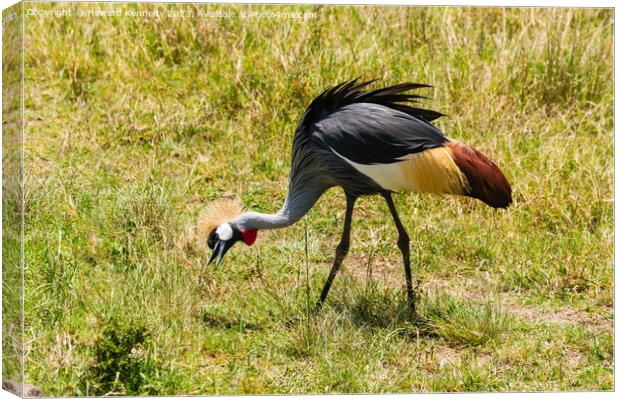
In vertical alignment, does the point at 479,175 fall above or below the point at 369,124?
below

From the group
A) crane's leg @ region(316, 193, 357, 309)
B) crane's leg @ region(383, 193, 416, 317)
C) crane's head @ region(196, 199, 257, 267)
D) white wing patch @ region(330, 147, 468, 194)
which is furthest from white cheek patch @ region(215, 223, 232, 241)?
crane's leg @ region(383, 193, 416, 317)

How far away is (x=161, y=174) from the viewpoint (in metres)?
5.84

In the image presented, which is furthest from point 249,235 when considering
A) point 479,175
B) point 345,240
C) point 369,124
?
point 479,175

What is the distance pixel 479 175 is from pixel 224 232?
1153 millimetres

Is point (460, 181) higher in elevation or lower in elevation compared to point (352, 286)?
higher

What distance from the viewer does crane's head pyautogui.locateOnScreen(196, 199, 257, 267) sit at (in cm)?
571

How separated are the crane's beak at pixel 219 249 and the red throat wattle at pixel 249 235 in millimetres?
60

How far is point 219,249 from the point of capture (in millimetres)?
5723

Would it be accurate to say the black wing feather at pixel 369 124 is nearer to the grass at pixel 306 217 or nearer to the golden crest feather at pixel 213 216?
the grass at pixel 306 217

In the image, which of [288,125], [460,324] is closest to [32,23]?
[288,125]

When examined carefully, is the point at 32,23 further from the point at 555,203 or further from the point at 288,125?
the point at 555,203

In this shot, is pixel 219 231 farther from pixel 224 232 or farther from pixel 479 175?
pixel 479 175

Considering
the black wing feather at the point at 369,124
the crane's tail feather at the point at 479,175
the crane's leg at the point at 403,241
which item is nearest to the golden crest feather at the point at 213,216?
the black wing feather at the point at 369,124

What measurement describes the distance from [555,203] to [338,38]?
127cm
